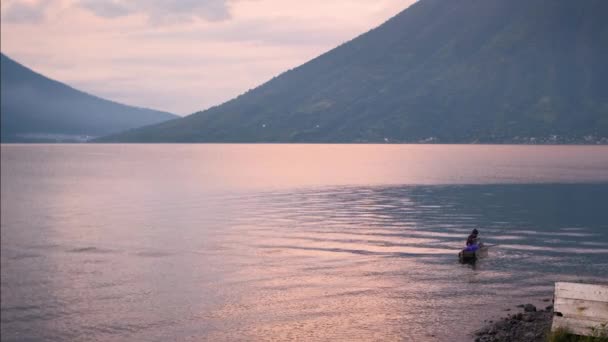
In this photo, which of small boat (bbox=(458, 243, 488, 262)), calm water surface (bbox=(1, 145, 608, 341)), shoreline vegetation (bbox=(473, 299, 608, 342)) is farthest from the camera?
small boat (bbox=(458, 243, 488, 262))

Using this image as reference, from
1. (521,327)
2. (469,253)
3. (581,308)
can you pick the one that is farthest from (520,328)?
(469,253)

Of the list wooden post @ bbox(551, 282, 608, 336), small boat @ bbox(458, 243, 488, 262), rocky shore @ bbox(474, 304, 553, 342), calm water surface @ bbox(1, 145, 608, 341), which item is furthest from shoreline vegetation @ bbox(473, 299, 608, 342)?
small boat @ bbox(458, 243, 488, 262)

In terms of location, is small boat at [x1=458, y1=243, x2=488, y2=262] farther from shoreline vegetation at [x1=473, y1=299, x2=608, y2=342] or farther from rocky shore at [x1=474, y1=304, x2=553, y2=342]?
rocky shore at [x1=474, y1=304, x2=553, y2=342]

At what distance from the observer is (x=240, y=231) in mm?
61406

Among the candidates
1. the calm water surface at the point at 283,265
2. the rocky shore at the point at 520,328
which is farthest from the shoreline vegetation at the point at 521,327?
the calm water surface at the point at 283,265

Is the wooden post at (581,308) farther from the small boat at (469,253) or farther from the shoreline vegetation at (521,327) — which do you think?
the small boat at (469,253)

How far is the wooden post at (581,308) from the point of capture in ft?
67.2

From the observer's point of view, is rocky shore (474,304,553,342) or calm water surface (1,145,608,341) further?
calm water surface (1,145,608,341)

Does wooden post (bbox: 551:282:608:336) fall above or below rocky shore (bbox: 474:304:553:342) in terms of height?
above

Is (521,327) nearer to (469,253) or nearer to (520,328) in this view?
(520,328)

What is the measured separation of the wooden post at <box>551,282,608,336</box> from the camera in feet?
67.2

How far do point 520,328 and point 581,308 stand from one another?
7736 millimetres

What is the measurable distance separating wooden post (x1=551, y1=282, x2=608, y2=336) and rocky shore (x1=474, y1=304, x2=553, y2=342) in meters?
4.72

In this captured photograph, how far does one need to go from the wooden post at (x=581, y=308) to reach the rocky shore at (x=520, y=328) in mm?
4718
